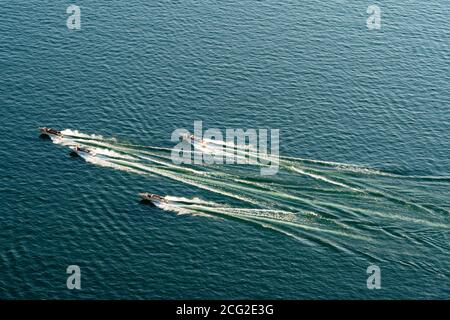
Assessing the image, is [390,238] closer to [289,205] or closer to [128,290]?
[289,205]

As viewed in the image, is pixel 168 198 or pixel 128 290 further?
pixel 168 198

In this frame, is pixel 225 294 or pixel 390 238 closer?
pixel 225 294

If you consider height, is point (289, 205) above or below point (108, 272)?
above

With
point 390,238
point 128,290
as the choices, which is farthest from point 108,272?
point 390,238
